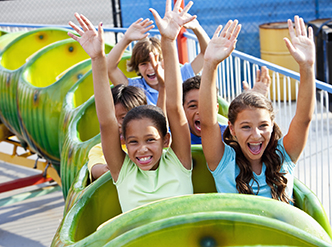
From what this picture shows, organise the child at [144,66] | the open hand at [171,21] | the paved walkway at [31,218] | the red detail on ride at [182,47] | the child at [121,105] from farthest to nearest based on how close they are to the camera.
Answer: the red detail on ride at [182,47], the paved walkway at [31,218], the child at [144,66], the child at [121,105], the open hand at [171,21]

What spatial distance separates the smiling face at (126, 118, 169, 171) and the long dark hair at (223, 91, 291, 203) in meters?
0.29

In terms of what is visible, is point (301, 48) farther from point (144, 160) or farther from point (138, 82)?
point (138, 82)

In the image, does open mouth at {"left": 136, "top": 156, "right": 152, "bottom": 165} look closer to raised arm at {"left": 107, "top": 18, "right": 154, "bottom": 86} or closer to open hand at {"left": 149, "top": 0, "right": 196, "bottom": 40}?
open hand at {"left": 149, "top": 0, "right": 196, "bottom": 40}

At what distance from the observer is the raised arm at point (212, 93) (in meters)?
1.53

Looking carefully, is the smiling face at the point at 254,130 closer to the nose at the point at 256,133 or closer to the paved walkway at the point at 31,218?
the nose at the point at 256,133

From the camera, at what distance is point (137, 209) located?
1189mm

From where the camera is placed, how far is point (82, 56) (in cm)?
375

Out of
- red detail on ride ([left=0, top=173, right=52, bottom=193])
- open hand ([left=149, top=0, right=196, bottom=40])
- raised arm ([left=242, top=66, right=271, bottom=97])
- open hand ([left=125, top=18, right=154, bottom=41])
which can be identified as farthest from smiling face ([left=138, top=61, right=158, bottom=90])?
red detail on ride ([left=0, top=173, right=52, bottom=193])

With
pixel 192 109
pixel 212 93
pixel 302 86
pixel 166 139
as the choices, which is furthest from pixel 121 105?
pixel 302 86

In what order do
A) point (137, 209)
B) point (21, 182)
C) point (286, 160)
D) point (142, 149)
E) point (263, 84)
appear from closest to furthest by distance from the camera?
point (137, 209) < point (142, 149) < point (286, 160) < point (263, 84) < point (21, 182)

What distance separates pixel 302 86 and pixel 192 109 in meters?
0.59

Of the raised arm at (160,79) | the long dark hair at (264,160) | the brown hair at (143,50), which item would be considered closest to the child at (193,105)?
the raised arm at (160,79)

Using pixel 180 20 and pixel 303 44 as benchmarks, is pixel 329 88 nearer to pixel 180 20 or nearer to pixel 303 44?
pixel 303 44

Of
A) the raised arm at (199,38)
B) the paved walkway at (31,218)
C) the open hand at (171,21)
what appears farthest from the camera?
the paved walkway at (31,218)
